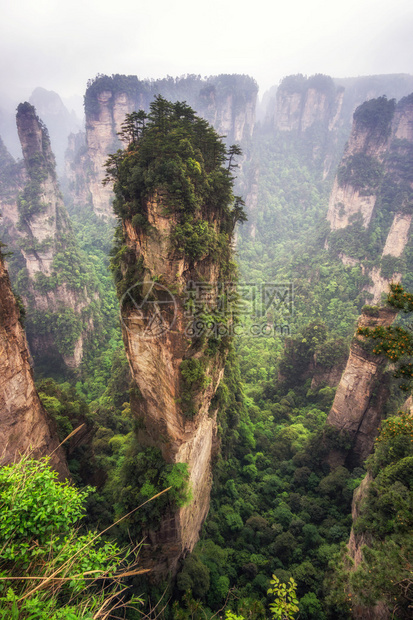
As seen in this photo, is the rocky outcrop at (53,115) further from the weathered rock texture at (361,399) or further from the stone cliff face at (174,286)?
the weathered rock texture at (361,399)

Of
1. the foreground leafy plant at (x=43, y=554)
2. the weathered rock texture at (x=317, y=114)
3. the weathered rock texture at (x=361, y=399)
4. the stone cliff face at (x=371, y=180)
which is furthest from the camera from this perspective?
the weathered rock texture at (x=317, y=114)

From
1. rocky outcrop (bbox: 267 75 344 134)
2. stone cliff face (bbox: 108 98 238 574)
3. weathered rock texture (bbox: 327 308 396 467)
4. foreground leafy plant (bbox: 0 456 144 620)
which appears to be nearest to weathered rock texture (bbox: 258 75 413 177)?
rocky outcrop (bbox: 267 75 344 134)

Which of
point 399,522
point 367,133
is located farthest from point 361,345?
point 367,133

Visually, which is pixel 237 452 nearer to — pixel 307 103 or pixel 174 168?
pixel 174 168

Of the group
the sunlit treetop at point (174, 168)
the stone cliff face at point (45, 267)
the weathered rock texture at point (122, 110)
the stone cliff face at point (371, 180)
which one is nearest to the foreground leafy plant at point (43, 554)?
the sunlit treetop at point (174, 168)

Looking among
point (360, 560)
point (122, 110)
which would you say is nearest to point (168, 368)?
point (360, 560)

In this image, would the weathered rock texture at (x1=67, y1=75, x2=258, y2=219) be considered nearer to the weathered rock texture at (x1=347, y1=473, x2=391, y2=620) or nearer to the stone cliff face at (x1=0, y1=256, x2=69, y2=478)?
the stone cliff face at (x1=0, y1=256, x2=69, y2=478)
